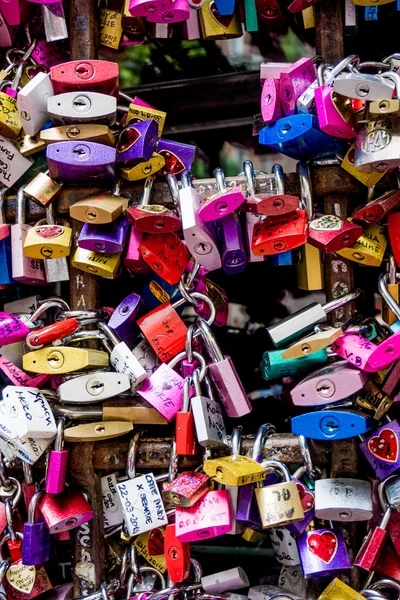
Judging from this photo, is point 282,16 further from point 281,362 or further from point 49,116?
point 281,362

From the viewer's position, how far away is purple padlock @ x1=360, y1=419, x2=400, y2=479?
3.46 feet

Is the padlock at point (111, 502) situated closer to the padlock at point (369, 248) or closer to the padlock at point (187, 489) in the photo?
the padlock at point (187, 489)

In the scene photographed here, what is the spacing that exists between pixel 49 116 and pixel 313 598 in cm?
89

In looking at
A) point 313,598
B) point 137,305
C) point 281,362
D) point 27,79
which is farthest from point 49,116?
point 313,598

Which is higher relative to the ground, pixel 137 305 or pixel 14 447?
pixel 137 305

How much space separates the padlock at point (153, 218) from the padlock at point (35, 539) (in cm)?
47

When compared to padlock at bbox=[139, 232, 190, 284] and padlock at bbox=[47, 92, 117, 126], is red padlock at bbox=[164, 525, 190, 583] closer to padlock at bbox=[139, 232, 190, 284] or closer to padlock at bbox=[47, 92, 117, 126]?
padlock at bbox=[139, 232, 190, 284]

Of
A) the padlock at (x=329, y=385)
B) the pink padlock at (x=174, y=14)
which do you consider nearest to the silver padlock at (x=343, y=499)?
the padlock at (x=329, y=385)

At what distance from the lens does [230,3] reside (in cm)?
114

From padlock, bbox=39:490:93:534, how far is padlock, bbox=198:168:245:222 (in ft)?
1.65

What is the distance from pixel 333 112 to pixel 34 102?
47cm

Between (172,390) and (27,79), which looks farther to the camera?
(27,79)

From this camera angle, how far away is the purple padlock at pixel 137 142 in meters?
1.11

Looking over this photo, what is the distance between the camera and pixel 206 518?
1039 mm
